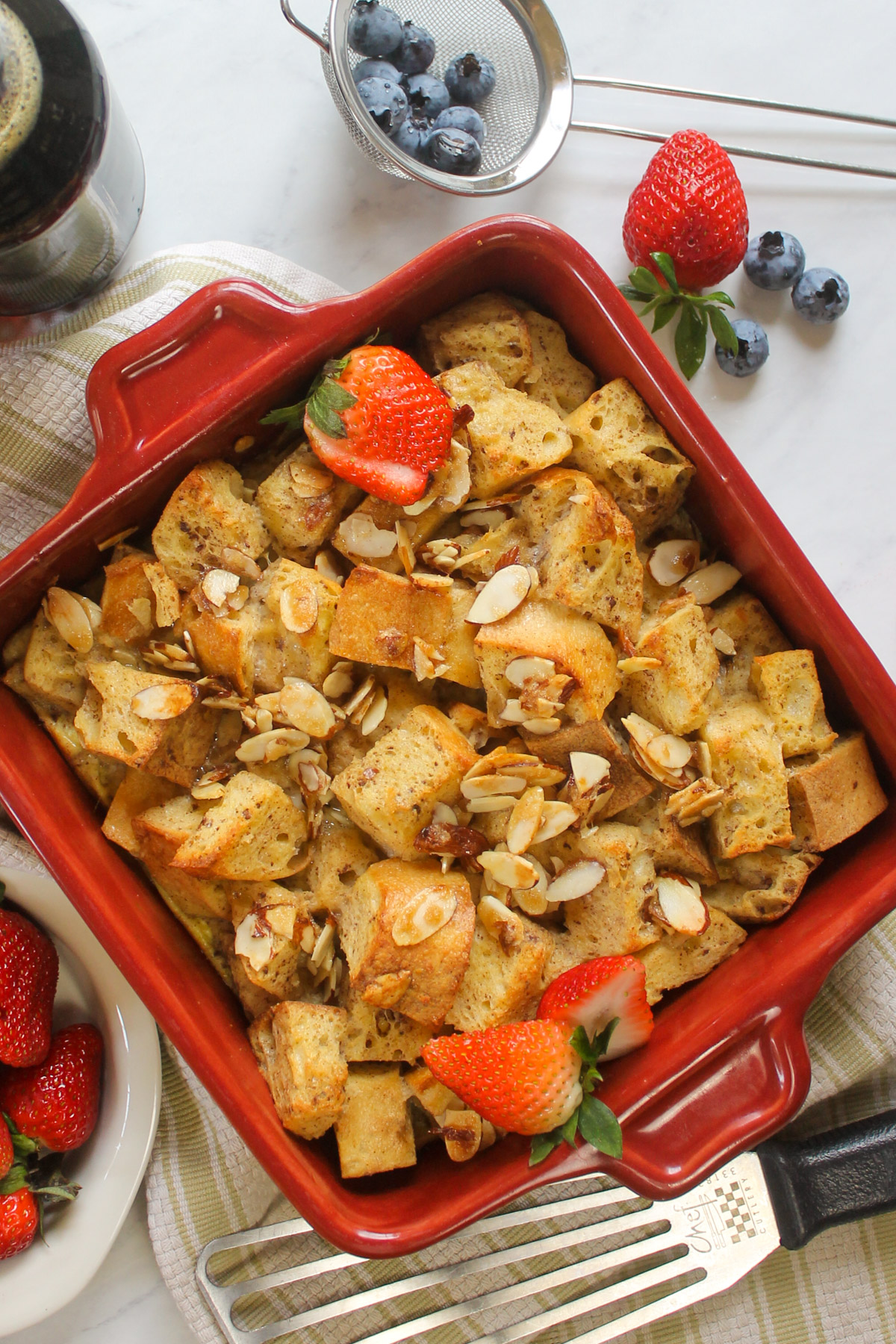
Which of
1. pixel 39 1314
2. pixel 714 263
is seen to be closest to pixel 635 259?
pixel 714 263

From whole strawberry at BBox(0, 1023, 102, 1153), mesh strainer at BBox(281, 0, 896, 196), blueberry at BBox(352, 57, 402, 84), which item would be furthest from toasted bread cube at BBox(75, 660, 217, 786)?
blueberry at BBox(352, 57, 402, 84)

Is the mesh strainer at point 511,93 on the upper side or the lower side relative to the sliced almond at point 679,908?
upper

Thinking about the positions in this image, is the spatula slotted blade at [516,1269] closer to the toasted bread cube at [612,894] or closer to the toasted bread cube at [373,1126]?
the toasted bread cube at [373,1126]

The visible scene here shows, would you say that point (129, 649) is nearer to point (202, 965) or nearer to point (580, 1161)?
point (202, 965)

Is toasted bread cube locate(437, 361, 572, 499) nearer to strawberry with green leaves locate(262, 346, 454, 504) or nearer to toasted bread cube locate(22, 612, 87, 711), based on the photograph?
strawberry with green leaves locate(262, 346, 454, 504)

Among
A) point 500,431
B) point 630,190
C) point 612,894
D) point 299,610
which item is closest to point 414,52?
point 630,190

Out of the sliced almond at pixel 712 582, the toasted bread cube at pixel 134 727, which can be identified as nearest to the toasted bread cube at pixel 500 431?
the sliced almond at pixel 712 582
